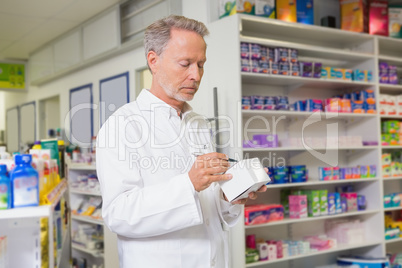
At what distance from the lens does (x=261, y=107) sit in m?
3.55

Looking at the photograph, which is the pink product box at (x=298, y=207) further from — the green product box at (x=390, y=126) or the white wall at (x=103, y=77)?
the green product box at (x=390, y=126)

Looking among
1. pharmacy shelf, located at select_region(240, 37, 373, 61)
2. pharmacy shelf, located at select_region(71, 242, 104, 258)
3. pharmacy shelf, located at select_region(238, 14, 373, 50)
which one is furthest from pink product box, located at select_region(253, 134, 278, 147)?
pharmacy shelf, located at select_region(71, 242, 104, 258)

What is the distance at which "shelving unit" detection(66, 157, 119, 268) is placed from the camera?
413 centimetres

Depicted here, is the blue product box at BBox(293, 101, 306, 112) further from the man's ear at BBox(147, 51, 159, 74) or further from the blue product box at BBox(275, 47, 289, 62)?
the man's ear at BBox(147, 51, 159, 74)

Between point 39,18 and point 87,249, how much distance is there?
3.10 metres

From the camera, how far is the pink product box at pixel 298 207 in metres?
3.79

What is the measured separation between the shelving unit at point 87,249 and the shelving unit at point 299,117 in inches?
53.8

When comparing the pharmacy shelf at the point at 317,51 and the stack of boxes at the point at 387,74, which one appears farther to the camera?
the stack of boxes at the point at 387,74

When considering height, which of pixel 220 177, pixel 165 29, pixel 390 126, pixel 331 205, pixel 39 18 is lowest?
pixel 331 205

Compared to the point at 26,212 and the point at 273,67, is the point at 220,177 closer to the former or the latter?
the point at 26,212

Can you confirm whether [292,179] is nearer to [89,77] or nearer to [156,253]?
[156,253]

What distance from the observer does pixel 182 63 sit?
1661 mm

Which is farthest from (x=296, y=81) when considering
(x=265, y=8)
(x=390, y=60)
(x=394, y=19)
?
(x=394, y=19)

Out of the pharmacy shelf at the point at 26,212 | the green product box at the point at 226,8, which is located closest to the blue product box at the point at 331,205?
the green product box at the point at 226,8
